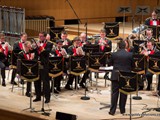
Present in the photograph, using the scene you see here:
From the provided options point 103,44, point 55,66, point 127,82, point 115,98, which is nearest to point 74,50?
point 55,66

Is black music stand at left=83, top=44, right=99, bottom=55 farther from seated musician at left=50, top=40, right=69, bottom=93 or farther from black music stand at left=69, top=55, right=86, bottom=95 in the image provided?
black music stand at left=69, top=55, right=86, bottom=95

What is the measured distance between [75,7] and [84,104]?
11.2 metres

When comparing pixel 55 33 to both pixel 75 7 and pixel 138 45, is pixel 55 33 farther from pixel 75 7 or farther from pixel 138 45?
pixel 75 7

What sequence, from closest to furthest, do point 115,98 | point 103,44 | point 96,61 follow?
point 115,98 < point 96,61 < point 103,44

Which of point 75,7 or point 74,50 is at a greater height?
point 75,7

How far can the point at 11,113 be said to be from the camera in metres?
4.62

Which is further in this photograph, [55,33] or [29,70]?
[55,33]

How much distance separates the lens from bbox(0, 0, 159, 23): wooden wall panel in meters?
19.4

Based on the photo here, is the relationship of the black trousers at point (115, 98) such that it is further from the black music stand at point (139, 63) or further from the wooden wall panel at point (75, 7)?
the wooden wall panel at point (75, 7)

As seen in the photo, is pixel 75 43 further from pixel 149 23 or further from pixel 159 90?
pixel 149 23

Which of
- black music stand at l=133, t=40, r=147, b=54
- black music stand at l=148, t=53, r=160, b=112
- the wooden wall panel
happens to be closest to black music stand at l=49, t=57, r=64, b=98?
black music stand at l=148, t=53, r=160, b=112

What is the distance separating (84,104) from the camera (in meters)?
10.3

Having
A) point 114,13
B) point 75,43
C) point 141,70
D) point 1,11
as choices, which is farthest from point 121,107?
point 114,13

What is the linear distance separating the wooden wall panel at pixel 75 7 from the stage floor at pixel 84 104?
818cm
